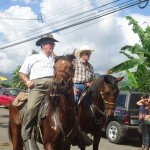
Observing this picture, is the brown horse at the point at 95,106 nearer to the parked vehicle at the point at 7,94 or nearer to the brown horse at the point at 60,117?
the brown horse at the point at 60,117

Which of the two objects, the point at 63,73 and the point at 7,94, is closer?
the point at 63,73

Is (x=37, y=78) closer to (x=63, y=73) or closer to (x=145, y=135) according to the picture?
(x=63, y=73)

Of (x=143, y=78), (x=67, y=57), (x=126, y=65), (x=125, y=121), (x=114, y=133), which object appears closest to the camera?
(x=67, y=57)

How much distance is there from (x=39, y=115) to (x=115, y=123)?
26.6 feet

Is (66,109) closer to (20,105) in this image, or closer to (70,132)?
(70,132)

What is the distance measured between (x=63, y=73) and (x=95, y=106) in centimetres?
313

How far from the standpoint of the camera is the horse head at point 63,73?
18.6 ft

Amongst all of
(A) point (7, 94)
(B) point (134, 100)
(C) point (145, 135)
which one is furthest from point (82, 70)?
(A) point (7, 94)

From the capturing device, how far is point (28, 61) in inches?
266

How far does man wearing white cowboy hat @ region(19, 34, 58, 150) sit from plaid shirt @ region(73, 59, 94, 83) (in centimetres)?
243

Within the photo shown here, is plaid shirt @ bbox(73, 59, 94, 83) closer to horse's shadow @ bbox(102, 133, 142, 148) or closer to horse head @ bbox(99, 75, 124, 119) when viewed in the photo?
horse head @ bbox(99, 75, 124, 119)

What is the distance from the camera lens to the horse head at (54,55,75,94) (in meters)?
5.66

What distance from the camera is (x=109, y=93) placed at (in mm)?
8500

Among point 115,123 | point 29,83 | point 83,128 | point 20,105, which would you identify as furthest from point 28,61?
point 115,123
